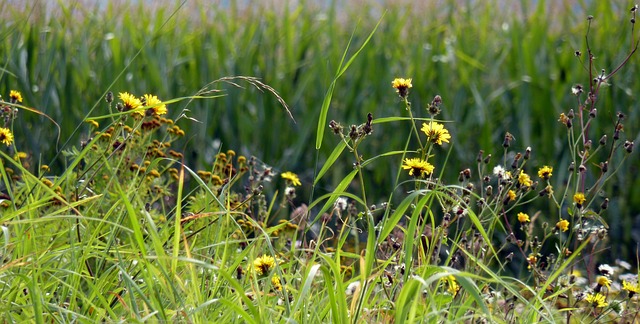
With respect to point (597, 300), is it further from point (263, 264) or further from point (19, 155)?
point (19, 155)

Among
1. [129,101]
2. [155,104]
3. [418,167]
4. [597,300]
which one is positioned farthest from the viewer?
[597,300]

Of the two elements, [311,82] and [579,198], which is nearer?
[579,198]

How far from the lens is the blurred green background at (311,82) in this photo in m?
5.38

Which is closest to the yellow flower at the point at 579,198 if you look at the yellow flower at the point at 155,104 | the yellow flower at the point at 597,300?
the yellow flower at the point at 597,300

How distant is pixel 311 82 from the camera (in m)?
5.70

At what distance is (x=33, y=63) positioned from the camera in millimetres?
5348

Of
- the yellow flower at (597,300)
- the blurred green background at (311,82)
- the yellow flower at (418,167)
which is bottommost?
the blurred green background at (311,82)

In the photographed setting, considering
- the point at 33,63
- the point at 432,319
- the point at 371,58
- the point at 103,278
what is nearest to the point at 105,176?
the point at 103,278

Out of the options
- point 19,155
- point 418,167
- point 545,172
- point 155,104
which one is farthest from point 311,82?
point 418,167

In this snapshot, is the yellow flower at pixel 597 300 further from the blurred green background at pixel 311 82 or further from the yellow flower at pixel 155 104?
the blurred green background at pixel 311 82

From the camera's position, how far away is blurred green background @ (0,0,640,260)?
5379mm

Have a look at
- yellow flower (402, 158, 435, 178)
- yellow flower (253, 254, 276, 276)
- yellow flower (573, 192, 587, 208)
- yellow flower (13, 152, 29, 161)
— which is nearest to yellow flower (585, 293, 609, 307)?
yellow flower (573, 192, 587, 208)

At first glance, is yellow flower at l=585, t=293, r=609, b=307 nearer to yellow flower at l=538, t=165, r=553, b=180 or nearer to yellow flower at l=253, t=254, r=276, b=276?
yellow flower at l=538, t=165, r=553, b=180

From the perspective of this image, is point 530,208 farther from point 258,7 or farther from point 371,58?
point 258,7
